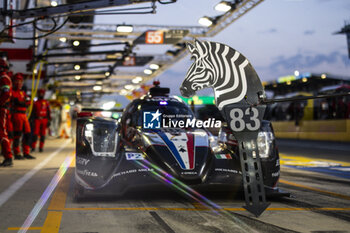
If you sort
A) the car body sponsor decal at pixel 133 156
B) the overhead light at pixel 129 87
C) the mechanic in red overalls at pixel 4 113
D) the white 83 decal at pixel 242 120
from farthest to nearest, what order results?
the overhead light at pixel 129 87 → the mechanic in red overalls at pixel 4 113 → the car body sponsor decal at pixel 133 156 → the white 83 decal at pixel 242 120

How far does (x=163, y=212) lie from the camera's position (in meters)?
5.35

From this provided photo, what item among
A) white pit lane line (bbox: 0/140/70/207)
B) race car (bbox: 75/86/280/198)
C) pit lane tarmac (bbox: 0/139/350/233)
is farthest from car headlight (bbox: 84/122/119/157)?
white pit lane line (bbox: 0/140/70/207)

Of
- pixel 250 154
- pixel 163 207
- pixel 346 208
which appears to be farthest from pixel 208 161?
pixel 346 208

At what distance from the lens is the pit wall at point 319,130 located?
2434 cm

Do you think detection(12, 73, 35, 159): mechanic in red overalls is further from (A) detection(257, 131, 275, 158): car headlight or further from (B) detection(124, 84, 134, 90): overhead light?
(B) detection(124, 84, 134, 90): overhead light

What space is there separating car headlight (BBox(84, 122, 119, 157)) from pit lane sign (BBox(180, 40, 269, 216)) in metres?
1.87

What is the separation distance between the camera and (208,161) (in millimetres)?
6082

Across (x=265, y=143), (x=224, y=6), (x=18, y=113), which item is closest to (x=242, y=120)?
(x=265, y=143)

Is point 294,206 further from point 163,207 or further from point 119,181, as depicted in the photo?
point 119,181

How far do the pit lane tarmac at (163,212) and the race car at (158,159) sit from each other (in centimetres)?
20

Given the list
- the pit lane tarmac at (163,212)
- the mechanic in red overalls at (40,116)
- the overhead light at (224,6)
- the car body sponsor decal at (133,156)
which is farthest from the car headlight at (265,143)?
the overhead light at (224,6)

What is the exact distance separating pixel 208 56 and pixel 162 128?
213cm

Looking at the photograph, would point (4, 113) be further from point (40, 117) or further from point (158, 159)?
point (158, 159)

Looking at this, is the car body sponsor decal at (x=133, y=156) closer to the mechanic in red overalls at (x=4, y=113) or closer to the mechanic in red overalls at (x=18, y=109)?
the mechanic in red overalls at (x=4, y=113)
